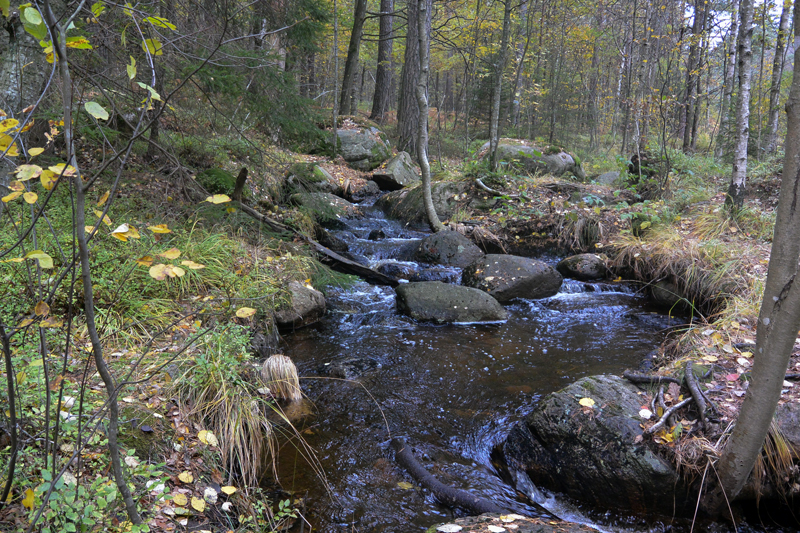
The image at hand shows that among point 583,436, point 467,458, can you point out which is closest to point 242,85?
point 467,458

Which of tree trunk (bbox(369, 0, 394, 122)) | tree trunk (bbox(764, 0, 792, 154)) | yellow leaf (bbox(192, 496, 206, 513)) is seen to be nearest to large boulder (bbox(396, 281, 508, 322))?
yellow leaf (bbox(192, 496, 206, 513))

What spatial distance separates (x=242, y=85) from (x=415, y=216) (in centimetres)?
518

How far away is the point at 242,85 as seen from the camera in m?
5.67

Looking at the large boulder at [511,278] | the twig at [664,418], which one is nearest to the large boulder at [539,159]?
the large boulder at [511,278]

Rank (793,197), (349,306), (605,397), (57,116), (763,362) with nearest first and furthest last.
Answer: (793,197) → (763,362) → (605,397) → (57,116) → (349,306)

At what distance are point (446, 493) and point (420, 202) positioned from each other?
7.84 m

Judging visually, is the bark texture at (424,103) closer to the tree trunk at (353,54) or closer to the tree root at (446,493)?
the tree trunk at (353,54)

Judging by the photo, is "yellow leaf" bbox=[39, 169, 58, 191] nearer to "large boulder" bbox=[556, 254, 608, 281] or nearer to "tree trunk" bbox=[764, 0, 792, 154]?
"large boulder" bbox=[556, 254, 608, 281]

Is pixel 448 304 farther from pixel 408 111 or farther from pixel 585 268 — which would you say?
pixel 408 111

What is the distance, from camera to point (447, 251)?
8.24 m

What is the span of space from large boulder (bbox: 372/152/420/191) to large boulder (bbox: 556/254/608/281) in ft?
17.6

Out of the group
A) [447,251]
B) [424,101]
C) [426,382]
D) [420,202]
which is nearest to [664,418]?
[426,382]

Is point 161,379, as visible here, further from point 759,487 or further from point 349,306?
point 759,487

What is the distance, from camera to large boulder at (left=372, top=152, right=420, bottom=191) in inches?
493
